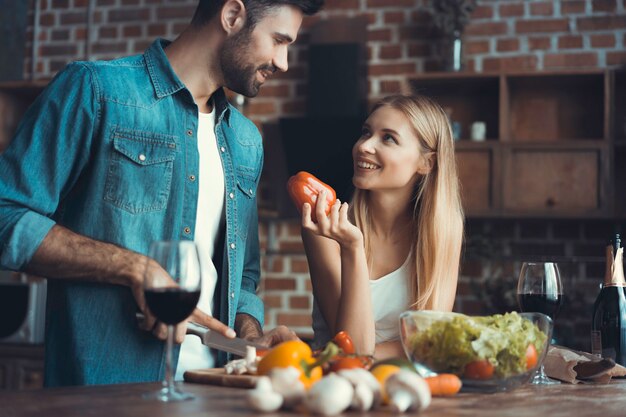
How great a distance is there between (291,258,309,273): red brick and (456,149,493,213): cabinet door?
2.81 feet

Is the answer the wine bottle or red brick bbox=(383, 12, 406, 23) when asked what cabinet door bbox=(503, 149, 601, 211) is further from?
the wine bottle

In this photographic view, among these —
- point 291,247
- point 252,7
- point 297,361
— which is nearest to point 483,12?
point 291,247

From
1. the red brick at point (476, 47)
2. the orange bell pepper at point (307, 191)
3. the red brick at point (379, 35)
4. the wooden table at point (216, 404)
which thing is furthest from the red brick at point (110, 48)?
the wooden table at point (216, 404)

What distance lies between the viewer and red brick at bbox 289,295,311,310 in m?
3.93

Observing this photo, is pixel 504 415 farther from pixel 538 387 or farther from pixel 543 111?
pixel 543 111

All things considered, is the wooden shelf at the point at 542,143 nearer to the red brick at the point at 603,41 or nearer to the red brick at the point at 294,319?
the red brick at the point at 603,41

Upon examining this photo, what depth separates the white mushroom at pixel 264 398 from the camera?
110cm

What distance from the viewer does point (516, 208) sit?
358 centimetres

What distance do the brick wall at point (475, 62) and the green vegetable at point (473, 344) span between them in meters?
2.25

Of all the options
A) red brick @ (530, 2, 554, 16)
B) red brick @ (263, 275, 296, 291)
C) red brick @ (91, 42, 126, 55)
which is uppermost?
red brick @ (530, 2, 554, 16)

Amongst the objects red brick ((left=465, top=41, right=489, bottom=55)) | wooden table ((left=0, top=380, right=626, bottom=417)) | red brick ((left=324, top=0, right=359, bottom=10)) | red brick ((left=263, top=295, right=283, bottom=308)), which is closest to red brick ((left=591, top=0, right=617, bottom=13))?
red brick ((left=465, top=41, right=489, bottom=55))

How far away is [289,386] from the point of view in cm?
111

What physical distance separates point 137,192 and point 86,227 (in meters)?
0.14

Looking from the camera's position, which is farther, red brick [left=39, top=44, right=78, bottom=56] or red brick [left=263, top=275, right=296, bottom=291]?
red brick [left=39, top=44, right=78, bottom=56]
